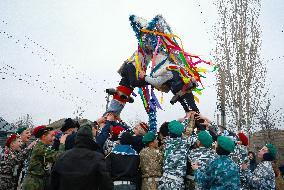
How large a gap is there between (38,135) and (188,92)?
8.44 feet

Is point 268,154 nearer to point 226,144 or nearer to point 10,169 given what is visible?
point 226,144

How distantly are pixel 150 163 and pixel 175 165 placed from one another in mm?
461

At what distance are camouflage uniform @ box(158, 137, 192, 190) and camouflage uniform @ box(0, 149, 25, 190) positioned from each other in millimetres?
2830

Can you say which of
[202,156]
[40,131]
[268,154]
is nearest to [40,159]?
[40,131]

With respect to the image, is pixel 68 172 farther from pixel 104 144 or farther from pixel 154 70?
pixel 154 70

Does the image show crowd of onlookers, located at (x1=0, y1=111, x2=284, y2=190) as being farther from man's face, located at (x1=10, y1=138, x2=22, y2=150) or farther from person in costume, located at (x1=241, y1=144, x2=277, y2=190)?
man's face, located at (x1=10, y1=138, x2=22, y2=150)

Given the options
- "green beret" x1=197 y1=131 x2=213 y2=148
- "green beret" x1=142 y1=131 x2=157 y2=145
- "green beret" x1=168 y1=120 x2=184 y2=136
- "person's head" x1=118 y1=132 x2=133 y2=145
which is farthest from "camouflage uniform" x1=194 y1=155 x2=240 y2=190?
"person's head" x1=118 y1=132 x2=133 y2=145

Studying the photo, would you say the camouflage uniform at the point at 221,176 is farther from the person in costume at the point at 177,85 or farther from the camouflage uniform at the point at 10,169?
the camouflage uniform at the point at 10,169

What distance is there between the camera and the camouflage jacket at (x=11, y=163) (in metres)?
5.41

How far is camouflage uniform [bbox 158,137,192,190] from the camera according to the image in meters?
4.14

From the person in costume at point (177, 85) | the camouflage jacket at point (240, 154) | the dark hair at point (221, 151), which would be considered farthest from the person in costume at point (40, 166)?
Answer: the camouflage jacket at point (240, 154)

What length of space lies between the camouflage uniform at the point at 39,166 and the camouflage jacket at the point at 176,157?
1.56m

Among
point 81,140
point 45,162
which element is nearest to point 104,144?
point 45,162

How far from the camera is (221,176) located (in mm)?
3426
